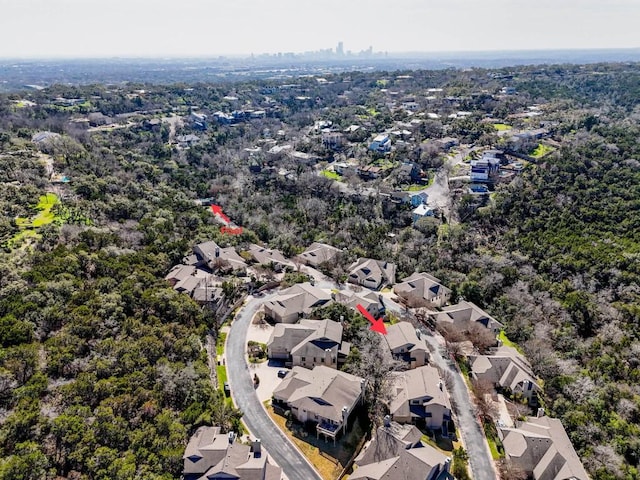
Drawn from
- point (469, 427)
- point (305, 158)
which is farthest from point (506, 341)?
point (305, 158)

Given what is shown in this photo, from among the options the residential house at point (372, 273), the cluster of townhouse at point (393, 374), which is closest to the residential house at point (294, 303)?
the cluster of townhouse at point (393, 374)

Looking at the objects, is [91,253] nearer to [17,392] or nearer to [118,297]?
[118,297]

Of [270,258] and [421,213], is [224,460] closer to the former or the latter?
[270,258]

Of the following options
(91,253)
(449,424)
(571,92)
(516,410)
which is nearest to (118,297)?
(91,253)

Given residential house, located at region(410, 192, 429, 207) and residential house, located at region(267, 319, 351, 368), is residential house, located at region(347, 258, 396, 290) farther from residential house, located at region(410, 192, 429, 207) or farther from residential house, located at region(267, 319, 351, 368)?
residential house, located at region(410, 192, 429, 207)

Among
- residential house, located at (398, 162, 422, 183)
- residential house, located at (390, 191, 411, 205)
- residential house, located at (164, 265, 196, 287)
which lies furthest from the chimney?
residential house, located at (398, 162, 422, 183)
